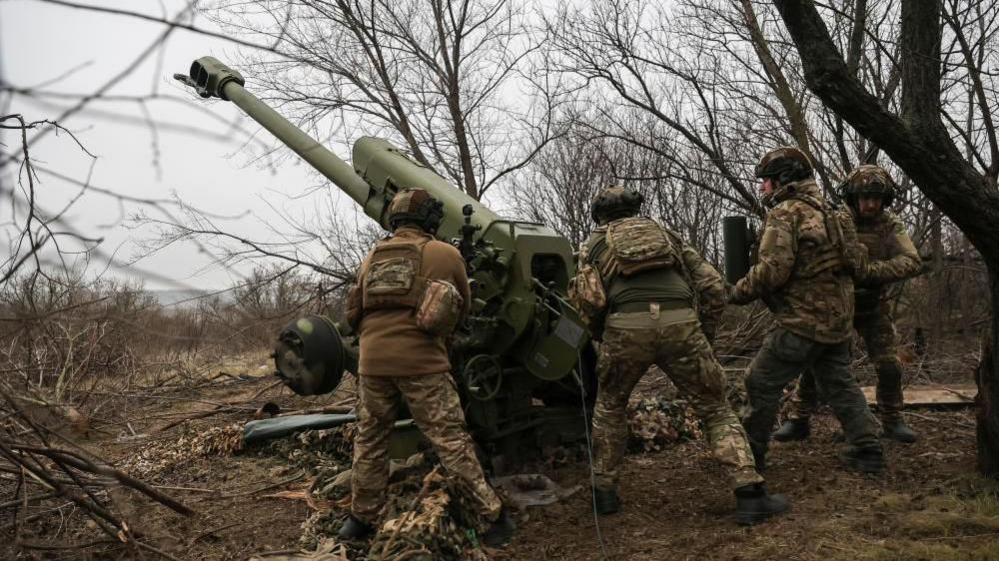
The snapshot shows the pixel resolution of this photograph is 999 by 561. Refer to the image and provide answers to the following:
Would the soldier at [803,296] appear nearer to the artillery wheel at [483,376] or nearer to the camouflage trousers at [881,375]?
the camouflage trousers at [881,375]

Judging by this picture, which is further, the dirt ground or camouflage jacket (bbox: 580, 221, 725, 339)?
camouflage jacket (bbox: 580, 221, 725, 339)

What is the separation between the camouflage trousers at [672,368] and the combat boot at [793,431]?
170 cm

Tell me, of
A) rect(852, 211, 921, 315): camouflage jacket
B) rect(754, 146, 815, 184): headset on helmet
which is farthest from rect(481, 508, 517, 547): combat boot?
rect(852, 211, 921, 315): camouflage jacket

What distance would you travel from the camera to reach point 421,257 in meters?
4.52

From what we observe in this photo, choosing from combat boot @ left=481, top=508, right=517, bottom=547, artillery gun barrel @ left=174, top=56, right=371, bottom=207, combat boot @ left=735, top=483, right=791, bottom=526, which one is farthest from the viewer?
artillery gun barrel @ left=174, top=56, right=371, bottom=207

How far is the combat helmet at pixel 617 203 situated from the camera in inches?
197

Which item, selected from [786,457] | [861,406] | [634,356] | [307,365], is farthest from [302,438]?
[861,406]

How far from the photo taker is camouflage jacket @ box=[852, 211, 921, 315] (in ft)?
17.7

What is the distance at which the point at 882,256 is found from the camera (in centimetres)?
563

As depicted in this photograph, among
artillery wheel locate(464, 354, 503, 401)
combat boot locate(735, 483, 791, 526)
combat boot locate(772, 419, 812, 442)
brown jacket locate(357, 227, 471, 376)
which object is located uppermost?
brown jacket locate(357, 227, 471, 376)

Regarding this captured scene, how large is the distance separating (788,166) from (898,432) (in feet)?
7.66

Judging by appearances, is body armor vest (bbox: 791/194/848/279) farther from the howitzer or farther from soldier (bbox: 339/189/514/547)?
soldier (bbox: 339/189/514/547)

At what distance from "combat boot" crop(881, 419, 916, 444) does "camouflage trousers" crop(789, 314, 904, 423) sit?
1.2 inches

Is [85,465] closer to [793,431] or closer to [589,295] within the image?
[589,295]
